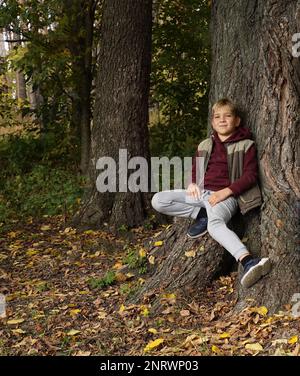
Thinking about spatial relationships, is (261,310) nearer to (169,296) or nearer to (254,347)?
(254,347)

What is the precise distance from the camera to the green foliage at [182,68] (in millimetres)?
10727

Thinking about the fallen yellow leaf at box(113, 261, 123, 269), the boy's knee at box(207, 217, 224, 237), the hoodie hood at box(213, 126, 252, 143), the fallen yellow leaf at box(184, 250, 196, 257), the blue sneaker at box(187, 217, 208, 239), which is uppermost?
the hoodie hood at box(213, 126, 252, 143)

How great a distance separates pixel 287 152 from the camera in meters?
4.66

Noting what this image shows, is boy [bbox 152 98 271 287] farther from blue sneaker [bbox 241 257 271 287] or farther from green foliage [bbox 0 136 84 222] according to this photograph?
green foliage [bbox 0 136 84 222]

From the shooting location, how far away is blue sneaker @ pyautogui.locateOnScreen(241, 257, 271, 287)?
4.62m

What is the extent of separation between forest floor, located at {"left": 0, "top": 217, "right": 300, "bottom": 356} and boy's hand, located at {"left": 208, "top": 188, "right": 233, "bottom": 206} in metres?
0.92

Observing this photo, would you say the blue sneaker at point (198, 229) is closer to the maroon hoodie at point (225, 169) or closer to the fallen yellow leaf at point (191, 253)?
the fallen yellow leaf at point (191, 253)

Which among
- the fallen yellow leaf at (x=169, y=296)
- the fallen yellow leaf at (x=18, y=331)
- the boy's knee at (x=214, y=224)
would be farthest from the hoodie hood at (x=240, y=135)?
the fallen yellow leaf at (x=18, y=331)

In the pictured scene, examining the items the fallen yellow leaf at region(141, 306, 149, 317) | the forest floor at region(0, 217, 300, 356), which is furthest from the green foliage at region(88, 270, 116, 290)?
the fallen yellow leaf at region(141, 306, 149, 317)

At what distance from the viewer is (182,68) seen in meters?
10.9

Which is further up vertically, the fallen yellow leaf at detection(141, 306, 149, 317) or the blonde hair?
the blonde hair

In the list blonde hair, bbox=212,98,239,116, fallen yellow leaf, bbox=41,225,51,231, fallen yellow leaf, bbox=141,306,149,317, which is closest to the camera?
blonde hair, bbox=212,98,239,116

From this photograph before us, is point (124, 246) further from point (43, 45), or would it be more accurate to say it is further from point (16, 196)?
point (43, 45)

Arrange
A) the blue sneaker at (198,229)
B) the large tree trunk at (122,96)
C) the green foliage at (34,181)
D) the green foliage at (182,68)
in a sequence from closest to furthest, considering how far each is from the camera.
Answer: the blue sneaker at (198,229) → the large tree trunk at (122,96) → the green foliage at (34,181) → the green foliage at (182,68)
